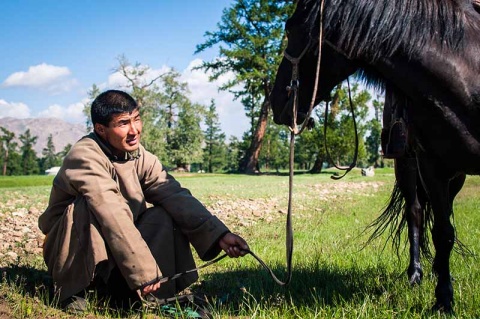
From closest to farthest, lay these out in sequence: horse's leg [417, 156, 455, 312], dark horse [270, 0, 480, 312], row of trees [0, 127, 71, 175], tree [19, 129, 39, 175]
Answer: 1. dark horse [270, 0, 480, 312]
2. horse's leg [417, 156, 455, 312]
3. row of trees [0, 127, 71, 175]
4. tree [19, 129, 39, 175]

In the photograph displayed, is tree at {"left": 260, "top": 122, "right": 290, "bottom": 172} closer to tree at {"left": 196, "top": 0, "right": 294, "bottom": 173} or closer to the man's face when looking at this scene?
tree at {"left": 196, "top": 0, "right": 294, "bottom": 173}

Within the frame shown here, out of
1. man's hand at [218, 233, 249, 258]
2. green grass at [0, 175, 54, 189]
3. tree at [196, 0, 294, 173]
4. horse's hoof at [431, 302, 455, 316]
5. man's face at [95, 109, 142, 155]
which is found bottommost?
green grass at [0, 175, 54, 189]

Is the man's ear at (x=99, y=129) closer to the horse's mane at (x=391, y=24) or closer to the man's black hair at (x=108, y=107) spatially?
the man's black hair at (x=108, y=107)

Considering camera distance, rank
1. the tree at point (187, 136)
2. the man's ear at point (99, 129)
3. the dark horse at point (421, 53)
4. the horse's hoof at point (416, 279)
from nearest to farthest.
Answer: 1. the dark horse at point (421, 53)
2. the man's ear at point (99, 129)
3. the horse's hoof at point (416, 279)
4. the tree at point (187, 136)

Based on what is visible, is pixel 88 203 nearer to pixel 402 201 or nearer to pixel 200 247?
pixel 200 247

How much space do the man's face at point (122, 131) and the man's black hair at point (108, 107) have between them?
33 mm

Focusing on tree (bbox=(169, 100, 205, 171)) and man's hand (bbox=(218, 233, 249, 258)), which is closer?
man's hand (bbox=(218, 233, 249, 258))

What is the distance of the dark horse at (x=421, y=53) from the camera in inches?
117

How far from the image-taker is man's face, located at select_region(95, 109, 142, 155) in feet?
11.4

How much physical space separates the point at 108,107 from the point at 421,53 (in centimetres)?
235

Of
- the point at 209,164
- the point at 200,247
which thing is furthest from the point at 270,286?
the point at 209,164

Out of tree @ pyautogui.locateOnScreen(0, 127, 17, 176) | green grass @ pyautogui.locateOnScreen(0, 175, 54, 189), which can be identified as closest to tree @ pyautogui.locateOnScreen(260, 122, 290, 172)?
tree @ pyautogui.locateOnScreen(0, 127, 17, 176)

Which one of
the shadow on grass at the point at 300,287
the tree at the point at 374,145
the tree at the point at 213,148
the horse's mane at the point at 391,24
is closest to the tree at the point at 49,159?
the tree at the point at 213,148

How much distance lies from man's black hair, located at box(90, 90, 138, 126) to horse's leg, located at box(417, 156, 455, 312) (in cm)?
238
